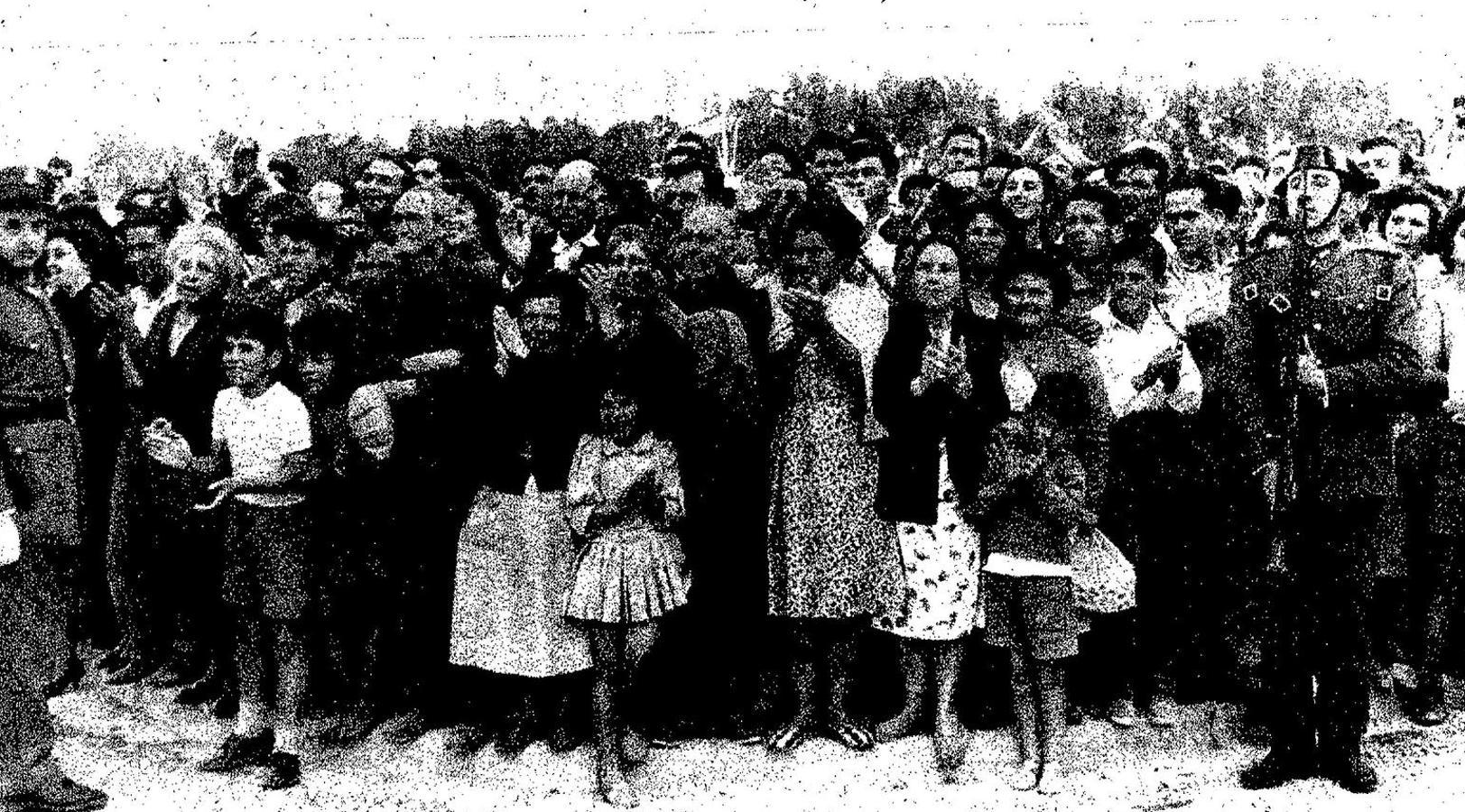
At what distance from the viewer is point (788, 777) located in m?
4.62

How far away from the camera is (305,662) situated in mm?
4605

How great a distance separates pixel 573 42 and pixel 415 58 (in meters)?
1.05

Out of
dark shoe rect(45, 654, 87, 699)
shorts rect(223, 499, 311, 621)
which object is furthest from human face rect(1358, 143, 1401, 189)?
dark shoe rect(45, 654, 87, 699)

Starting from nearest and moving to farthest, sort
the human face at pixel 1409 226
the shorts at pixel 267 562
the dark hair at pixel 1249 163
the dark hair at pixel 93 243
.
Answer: the shorts at pixel 267 562, the human face at pixel 1409 226, the dark hair at pixel 93 243, the dark hair at pixel 1249 163

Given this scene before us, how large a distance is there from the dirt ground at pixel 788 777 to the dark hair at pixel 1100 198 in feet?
6.26

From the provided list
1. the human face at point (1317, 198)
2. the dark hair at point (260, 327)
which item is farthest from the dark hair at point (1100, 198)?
the dark hair at point (260, 327)

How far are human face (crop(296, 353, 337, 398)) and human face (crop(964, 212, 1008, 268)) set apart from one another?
87.6 inches

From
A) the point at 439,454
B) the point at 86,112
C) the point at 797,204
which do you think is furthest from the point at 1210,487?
the point at 86,112

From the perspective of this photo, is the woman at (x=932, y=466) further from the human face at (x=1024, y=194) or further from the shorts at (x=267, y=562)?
the shorts at (x=267, y=562)

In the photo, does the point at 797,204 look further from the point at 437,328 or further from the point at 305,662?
the point at 305,662

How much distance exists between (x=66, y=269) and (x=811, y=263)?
3.42 m

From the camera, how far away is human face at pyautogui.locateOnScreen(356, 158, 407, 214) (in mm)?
5156

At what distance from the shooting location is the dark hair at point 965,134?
6523 millimetres

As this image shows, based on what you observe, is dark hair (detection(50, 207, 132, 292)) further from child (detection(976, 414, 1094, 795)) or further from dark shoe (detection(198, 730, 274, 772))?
child (detection(976, 414, 1094, 795))
